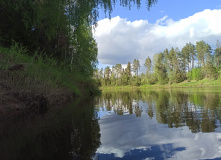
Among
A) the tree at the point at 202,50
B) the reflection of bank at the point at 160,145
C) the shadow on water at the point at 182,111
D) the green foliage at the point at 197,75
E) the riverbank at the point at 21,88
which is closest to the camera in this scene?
the reflection of bank at the point at 160,145

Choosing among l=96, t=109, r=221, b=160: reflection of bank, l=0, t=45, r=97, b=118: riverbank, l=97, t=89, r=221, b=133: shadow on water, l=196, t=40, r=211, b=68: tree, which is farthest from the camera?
l=196, t=40, r=211, b=68: tree

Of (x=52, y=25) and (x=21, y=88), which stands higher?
(x=52, y=25)

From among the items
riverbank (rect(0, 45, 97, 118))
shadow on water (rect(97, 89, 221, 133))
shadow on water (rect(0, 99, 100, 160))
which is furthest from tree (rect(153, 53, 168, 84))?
shadow on water (rect(0, 99, 100, 160))

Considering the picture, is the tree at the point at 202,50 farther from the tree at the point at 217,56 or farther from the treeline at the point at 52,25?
the treeline at the point at 52,25

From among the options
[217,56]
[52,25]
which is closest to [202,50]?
[217,56]

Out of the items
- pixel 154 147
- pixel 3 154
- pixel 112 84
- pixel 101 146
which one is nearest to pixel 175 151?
pixel 154 147

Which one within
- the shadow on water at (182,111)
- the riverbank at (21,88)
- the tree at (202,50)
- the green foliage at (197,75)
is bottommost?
the shadow on water at (182,111)

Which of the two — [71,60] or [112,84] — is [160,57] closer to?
[112,84]

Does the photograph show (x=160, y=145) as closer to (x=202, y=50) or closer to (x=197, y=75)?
(x=197, y=75)

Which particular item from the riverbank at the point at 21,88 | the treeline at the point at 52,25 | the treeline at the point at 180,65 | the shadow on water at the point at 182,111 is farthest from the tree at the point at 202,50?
the riverbank at the point at 21,88

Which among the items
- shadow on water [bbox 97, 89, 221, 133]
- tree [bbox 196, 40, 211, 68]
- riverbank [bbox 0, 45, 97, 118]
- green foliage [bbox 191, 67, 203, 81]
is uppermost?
tree [bbox 196, 40, 211, 68]

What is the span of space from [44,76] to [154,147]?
825 cm

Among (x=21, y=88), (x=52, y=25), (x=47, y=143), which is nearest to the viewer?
(x=47, y=143)

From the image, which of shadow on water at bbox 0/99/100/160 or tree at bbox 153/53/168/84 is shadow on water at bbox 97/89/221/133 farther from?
tree at bbox 153/53/168/84
